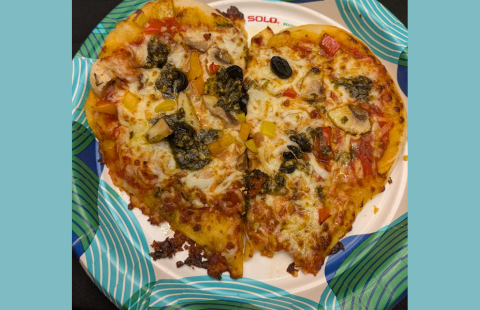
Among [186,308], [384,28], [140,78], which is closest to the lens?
[186,308]

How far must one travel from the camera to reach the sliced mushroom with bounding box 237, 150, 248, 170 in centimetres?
359

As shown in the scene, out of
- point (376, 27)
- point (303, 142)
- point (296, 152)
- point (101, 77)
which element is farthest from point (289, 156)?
point (376, 27)

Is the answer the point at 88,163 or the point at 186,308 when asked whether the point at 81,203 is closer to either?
the point at 88,163

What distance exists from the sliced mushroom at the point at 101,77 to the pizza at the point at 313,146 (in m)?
1.74

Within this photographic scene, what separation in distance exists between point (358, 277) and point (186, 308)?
2.14m

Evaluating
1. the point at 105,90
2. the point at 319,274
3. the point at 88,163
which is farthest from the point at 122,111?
the point at 319,274

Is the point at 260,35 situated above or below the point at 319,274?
above

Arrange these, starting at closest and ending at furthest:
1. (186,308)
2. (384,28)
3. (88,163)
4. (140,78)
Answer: (186,308)
(140,78)
(88,163)
(384,28)

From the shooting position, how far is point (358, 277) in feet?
11.8

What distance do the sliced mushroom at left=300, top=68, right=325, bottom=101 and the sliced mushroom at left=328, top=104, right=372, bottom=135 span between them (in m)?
0.28

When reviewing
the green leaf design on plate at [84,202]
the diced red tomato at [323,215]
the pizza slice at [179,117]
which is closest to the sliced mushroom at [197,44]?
the pizza slice at [179,117]

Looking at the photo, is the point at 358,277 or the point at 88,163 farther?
the point at 88,163

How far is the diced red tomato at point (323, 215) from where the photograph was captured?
3336 mm

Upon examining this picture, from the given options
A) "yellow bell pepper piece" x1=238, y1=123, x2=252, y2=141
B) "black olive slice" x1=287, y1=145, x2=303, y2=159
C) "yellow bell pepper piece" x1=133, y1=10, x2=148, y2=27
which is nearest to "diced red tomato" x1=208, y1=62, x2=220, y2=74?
"yellow bell pepper piece" x1=238, y1=123, x2=252, y2=141
